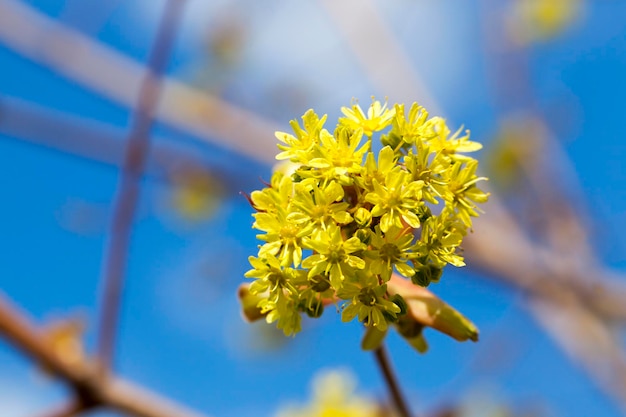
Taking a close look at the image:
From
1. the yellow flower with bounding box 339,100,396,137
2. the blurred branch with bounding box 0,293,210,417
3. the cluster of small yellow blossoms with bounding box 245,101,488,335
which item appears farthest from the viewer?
the blurred branch with bounding box 0,293,210,417

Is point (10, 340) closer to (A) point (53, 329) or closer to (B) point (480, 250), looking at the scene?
(A) point (53, 329)

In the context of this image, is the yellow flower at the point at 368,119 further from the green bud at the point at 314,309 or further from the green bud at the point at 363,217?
the green bud at the point at 314,309

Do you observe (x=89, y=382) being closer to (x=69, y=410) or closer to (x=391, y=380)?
(x=69, y=410)

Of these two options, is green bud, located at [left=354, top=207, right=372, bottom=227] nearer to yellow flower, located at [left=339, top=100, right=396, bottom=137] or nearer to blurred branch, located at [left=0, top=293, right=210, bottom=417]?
yellow flower, located at [left=339, top=100, right=396, bottom=137]

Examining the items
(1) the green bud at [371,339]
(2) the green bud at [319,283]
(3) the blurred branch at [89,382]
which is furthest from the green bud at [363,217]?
(3) the blurred branch at [89,382]

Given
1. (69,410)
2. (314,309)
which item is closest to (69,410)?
(69,410)

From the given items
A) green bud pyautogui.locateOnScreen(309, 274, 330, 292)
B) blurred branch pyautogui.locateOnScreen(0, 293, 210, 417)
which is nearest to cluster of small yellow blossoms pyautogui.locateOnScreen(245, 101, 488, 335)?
green bud pyautogui.locateOnScreen(309, 274, 330, 292)
